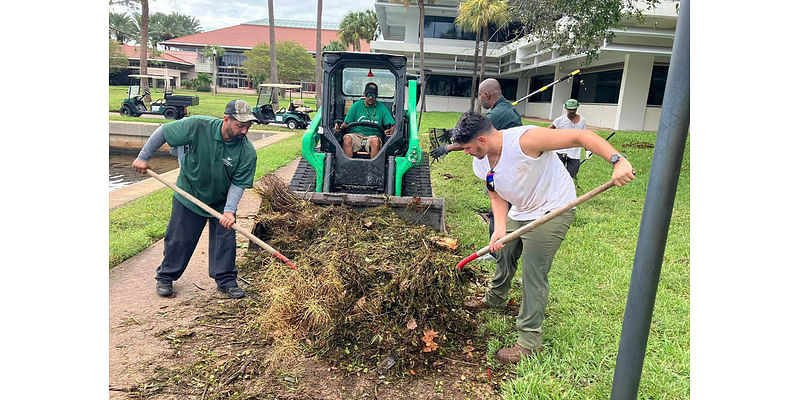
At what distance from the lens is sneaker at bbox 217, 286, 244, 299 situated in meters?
3.95

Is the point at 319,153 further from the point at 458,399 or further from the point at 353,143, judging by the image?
the point at 458,399

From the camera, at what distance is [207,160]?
3.81m

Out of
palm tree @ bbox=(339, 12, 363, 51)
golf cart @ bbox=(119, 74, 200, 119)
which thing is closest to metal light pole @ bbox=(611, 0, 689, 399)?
golf cart @ bbox=(119, 74, 200, 119)

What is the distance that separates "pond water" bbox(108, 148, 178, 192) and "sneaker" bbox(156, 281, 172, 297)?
6313 millimetres

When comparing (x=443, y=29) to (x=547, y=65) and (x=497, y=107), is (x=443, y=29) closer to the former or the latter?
(x=547, y=65)

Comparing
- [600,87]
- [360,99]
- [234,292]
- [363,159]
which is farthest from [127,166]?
[600,87]

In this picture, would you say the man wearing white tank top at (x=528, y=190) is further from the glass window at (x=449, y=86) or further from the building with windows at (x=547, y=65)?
the glass window at (x=449, y=86)

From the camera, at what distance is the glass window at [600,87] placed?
1984cm

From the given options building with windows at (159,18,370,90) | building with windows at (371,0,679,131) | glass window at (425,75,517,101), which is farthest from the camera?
building with windows at (159,18,370,90)

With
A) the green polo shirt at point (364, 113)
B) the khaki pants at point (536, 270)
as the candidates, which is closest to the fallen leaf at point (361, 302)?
the khaki pants at point (536, 270)

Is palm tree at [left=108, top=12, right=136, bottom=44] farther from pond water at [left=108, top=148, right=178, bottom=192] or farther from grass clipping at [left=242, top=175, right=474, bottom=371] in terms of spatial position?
grass clipping at [left=242, top=175, right=474, bottom=371]

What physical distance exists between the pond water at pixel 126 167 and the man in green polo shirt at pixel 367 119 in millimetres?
5626

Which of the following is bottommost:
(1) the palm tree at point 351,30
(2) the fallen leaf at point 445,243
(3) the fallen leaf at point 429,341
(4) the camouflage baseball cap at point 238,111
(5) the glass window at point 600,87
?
(3) the fallen leaf at point 429,341

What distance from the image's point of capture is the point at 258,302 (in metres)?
3.82
